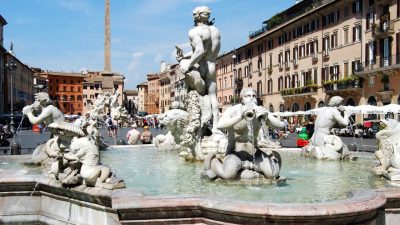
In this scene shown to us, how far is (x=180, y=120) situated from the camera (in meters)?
10.3

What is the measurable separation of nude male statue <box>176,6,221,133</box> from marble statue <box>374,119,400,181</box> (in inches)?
124

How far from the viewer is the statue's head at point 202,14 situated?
9.47 m

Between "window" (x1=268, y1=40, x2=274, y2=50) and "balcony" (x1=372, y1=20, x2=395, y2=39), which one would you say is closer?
"balcony" (x1=372, y1=20, x2=395, y2=39)

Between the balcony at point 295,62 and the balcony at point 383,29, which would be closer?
the balcony at point 383,29

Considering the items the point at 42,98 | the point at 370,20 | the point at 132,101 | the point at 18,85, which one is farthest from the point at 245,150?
the point at 132,101

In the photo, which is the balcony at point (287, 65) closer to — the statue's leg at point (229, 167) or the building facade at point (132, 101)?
the statue's leg at point (229, 167)

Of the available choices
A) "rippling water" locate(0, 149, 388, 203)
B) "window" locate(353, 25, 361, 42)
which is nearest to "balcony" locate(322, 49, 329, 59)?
"window" locate(353, 25, 361, 42)

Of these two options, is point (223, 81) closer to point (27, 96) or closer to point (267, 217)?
point (27, 96)

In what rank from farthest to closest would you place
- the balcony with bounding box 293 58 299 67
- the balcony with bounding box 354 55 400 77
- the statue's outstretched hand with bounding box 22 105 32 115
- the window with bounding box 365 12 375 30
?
the balcony with bounding box 293 58 299 67
the window with bounding box 365 12 375 30
the balcony with bounding box 354 55 400 77
the statue's outstretched hand with bounding box 22 105 32 115

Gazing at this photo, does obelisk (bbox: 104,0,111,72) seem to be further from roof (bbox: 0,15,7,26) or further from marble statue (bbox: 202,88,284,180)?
marble statue (bbox: 202,88,284,180)

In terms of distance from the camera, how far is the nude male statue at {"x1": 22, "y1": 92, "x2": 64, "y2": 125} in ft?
29.0

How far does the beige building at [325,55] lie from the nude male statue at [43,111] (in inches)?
1200

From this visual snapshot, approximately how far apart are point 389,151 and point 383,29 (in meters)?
31.6

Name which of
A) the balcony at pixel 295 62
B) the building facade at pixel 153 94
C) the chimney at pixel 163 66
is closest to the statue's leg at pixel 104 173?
the balcony at pixel 295 62
